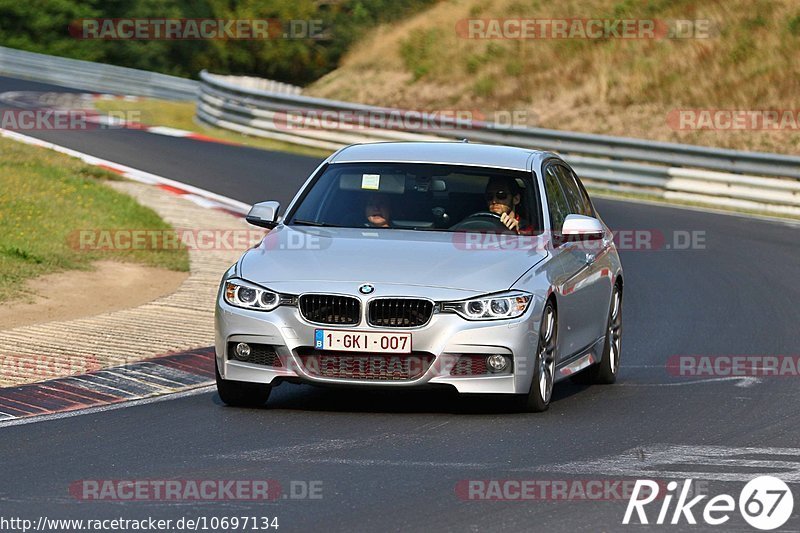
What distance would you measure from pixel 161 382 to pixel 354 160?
1.96m

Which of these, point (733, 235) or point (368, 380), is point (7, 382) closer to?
point (368, 380)

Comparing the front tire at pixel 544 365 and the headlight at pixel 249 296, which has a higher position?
the headlight at pixel 249 296

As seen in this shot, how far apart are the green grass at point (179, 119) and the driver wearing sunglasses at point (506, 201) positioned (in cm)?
1927

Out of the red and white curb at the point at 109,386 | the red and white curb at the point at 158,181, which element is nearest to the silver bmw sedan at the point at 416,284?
the red and white curb at the point at 109,386

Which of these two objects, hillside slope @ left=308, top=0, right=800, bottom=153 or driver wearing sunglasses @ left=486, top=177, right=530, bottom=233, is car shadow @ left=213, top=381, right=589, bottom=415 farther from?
hillside slope @ left=308, top=0, right=800, bottom=153

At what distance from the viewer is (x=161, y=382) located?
10.6 metres

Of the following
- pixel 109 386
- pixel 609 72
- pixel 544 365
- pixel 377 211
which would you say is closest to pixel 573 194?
pixel 377 211

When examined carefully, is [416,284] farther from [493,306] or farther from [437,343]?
[493,306]

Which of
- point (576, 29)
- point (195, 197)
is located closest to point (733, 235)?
point (195, 197)

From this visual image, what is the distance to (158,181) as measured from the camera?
77.4 feet

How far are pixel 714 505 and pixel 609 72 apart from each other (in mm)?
30629

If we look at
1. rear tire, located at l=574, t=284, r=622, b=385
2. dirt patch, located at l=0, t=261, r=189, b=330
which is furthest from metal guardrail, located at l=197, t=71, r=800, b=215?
rear tire, located at l=574, t=284, r=622, b=385

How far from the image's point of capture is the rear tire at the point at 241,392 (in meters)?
9.57

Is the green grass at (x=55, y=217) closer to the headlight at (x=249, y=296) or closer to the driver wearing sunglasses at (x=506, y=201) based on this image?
the headlight at (x=249, y=296)
